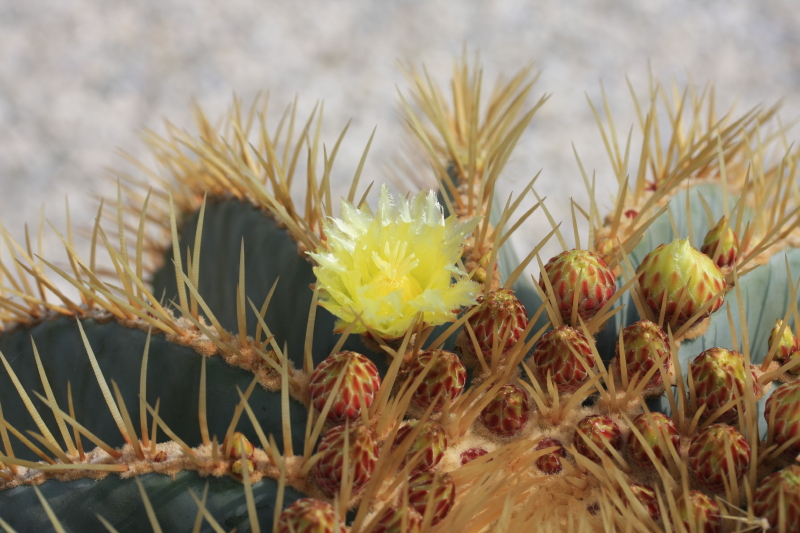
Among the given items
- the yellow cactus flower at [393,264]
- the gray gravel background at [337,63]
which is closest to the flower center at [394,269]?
the yellow cactus flower at [393,264]

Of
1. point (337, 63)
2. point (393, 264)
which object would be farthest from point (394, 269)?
point (337, 63)

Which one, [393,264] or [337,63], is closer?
[393,264]

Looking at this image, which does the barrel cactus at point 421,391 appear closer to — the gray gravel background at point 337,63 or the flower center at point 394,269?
the flower center at point 394,269

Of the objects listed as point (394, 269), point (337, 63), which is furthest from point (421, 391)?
point (337, 63)

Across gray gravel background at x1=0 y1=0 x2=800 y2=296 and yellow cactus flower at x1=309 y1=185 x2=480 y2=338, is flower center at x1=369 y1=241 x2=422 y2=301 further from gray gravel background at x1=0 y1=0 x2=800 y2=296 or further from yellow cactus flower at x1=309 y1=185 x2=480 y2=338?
gray gravel background at x1=0 y1=0 x2=800 y2=296

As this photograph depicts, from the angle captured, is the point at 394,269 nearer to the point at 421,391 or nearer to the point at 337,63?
the point at 421,391

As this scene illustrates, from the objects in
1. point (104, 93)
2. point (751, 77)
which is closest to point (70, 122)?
point (104, 93)

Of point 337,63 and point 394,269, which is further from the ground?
point 337,63
